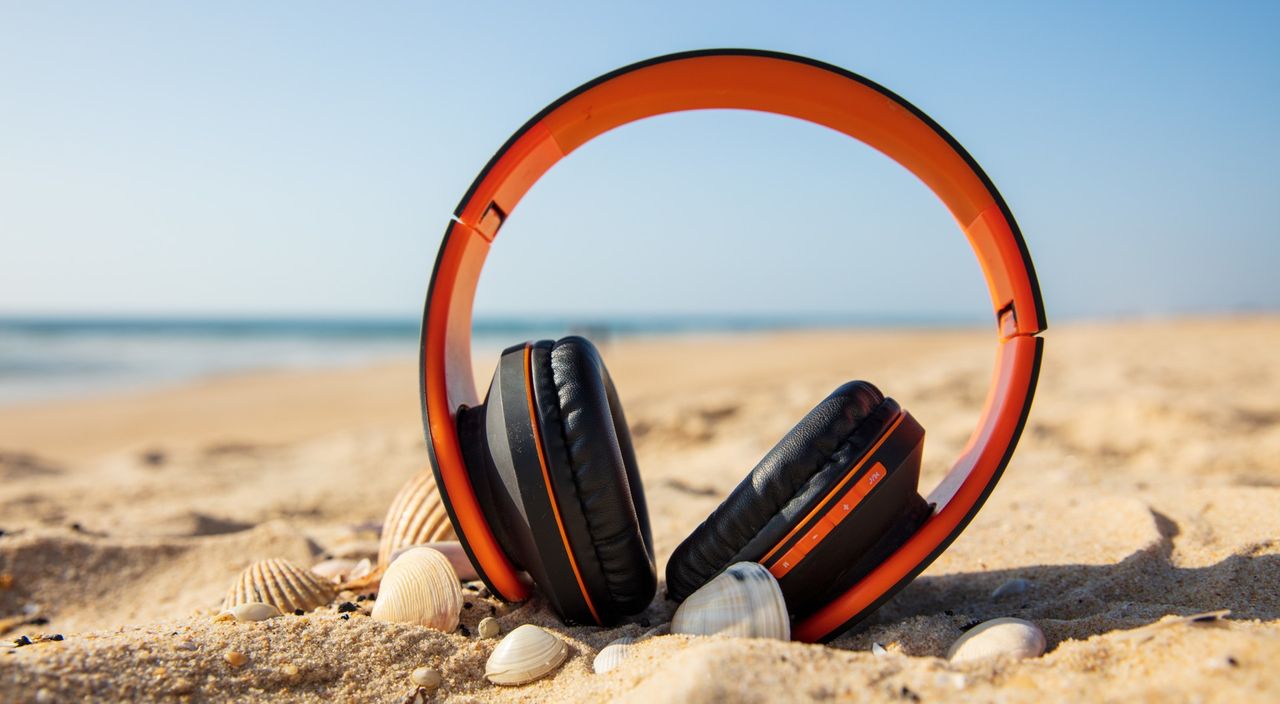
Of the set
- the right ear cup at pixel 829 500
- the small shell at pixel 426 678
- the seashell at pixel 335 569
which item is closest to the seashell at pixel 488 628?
the small shell at pixel 426 678

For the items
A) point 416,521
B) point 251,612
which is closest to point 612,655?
point 251,612

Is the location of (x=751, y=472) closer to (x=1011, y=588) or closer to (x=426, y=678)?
(x=426, y=678)

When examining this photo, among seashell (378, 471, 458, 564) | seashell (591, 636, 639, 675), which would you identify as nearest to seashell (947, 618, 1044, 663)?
seashell (591, 636, 639, 675)

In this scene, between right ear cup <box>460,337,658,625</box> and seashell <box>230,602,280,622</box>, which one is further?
seashell <box>230,602,280,622</box>

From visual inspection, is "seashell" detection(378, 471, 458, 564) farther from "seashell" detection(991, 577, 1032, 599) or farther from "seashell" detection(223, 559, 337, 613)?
"seashell" detection(991, 577, 1032, 599)

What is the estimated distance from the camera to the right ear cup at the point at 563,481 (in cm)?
210

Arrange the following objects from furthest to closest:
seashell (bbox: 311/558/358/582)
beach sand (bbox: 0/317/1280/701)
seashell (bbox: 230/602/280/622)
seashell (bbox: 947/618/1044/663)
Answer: seashell (bbox: 311/558/358/582) → seashell (bbox: 230/602/280/622) → seashell (bbox: 947/618/1044/663) → beach sand (bbox: 0/317/1280/701)

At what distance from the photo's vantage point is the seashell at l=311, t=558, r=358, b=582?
2.88 metres

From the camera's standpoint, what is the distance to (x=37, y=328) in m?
36.2

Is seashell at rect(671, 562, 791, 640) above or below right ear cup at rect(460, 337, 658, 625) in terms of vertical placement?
below

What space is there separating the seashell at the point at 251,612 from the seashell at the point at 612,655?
98 cm

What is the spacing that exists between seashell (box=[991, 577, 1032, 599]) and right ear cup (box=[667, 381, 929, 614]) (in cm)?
59

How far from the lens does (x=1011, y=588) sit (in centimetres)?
258

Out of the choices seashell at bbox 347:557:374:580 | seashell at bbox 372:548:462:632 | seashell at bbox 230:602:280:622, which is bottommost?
seashell at bbox 347:557:374:580
